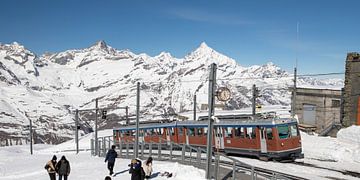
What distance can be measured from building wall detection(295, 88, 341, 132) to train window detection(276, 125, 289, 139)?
1847cm

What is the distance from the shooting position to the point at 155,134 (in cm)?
4222

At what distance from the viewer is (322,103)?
4659 cm

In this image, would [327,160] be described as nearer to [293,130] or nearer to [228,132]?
[293,130]

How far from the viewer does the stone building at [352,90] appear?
39156mm

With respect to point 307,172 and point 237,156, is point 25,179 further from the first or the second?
point 307,172

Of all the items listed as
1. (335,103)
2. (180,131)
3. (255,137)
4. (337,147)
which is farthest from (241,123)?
(335,103)

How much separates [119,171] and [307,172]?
1107cm

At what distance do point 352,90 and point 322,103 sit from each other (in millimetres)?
7312

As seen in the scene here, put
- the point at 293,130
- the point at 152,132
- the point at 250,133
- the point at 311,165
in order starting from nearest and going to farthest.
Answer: the point at 311,165
the point at 293,130
the point at 250,133
the point at 152,132

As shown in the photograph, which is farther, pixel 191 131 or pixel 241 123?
pixel 191 131

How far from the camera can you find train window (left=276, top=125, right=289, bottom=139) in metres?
27.7

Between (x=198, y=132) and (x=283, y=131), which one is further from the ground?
(x=283, y=131)

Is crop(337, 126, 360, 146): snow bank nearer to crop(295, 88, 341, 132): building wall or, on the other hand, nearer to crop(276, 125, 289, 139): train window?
crop(295, 88, 341, 132): building wall

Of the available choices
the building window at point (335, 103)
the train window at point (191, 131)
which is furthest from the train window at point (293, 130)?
the building window at point (335, 103)
